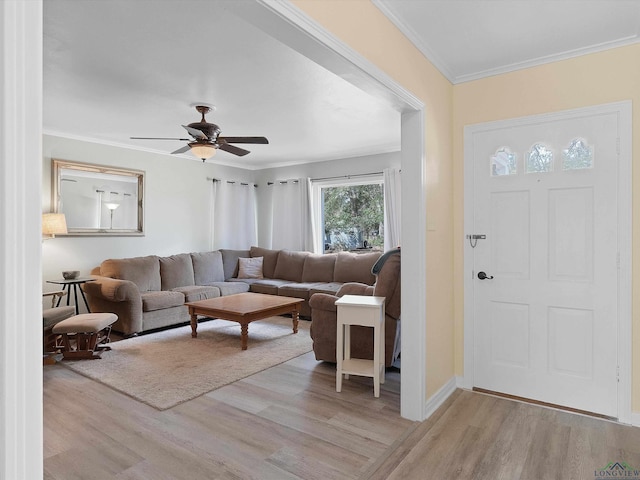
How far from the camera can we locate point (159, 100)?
390cm

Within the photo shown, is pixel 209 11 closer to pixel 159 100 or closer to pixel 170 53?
pixel 170 53

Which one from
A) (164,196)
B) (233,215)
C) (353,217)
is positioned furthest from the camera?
(233,215)

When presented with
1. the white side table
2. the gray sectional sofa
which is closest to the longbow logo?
the white side table

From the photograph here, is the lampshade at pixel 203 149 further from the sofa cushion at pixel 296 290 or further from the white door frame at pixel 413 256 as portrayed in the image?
the sofa cushion at pixel 296 290

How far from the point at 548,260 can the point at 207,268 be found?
4946 mm

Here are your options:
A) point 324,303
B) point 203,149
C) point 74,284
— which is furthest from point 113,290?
point 324,303

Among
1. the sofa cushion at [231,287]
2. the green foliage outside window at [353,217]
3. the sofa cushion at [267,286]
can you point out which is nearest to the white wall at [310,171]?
the green foliage outside window at [353,217]

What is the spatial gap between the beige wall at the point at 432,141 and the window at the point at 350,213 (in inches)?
130

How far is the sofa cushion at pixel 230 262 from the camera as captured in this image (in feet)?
22.4

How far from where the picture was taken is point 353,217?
6.89 metres

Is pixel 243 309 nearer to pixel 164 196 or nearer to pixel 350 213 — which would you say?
pixel 164 196

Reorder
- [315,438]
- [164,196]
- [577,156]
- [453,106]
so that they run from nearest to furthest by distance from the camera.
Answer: [315,438] < [577,156] < [453,106] < [164,196]

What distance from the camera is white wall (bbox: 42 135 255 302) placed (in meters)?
5.06

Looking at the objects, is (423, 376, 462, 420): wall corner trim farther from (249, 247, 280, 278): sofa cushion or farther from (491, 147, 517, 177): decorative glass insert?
(249, 247, 280, 278): sofa cushion
